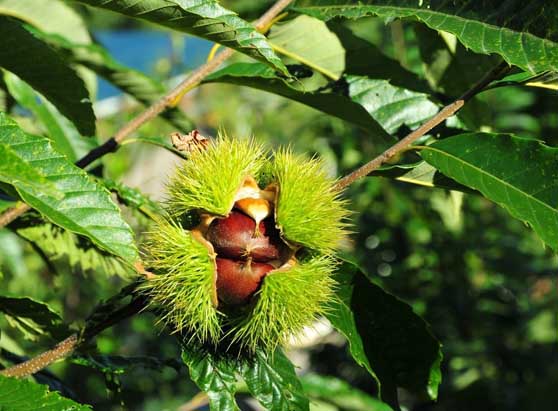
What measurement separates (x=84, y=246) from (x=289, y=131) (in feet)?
7.86

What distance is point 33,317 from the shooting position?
1469 mm

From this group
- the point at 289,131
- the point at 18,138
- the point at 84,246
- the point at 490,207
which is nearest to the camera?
the point at 18,138

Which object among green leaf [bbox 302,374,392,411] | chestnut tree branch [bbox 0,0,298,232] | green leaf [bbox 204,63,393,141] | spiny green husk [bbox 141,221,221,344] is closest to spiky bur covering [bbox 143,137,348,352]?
spiny green husk [bbox 141,221,221,344]

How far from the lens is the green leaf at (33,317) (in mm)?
1424

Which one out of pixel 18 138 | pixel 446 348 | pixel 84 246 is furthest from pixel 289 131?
pixel 18 138

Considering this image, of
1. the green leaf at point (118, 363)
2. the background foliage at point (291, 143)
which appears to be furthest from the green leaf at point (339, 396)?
the green leaf at point (118, 363)

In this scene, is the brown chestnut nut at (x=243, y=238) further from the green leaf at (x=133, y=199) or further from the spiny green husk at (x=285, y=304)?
the green leaf at (x=133, y=199)

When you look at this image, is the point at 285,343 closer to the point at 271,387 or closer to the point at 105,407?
the point at 271,387

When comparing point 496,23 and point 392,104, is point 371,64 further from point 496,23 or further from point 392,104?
point 496,23

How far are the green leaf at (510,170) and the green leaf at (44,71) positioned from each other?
652 mm

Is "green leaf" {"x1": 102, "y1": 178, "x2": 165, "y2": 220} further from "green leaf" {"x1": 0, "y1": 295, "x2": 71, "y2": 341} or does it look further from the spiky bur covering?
the spiky bur covering

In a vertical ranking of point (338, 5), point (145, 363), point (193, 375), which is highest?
point (338, 5)

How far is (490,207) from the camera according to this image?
344 centimetres

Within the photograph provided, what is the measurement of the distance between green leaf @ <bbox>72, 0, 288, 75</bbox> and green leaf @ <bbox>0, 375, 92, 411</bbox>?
0.54 m
